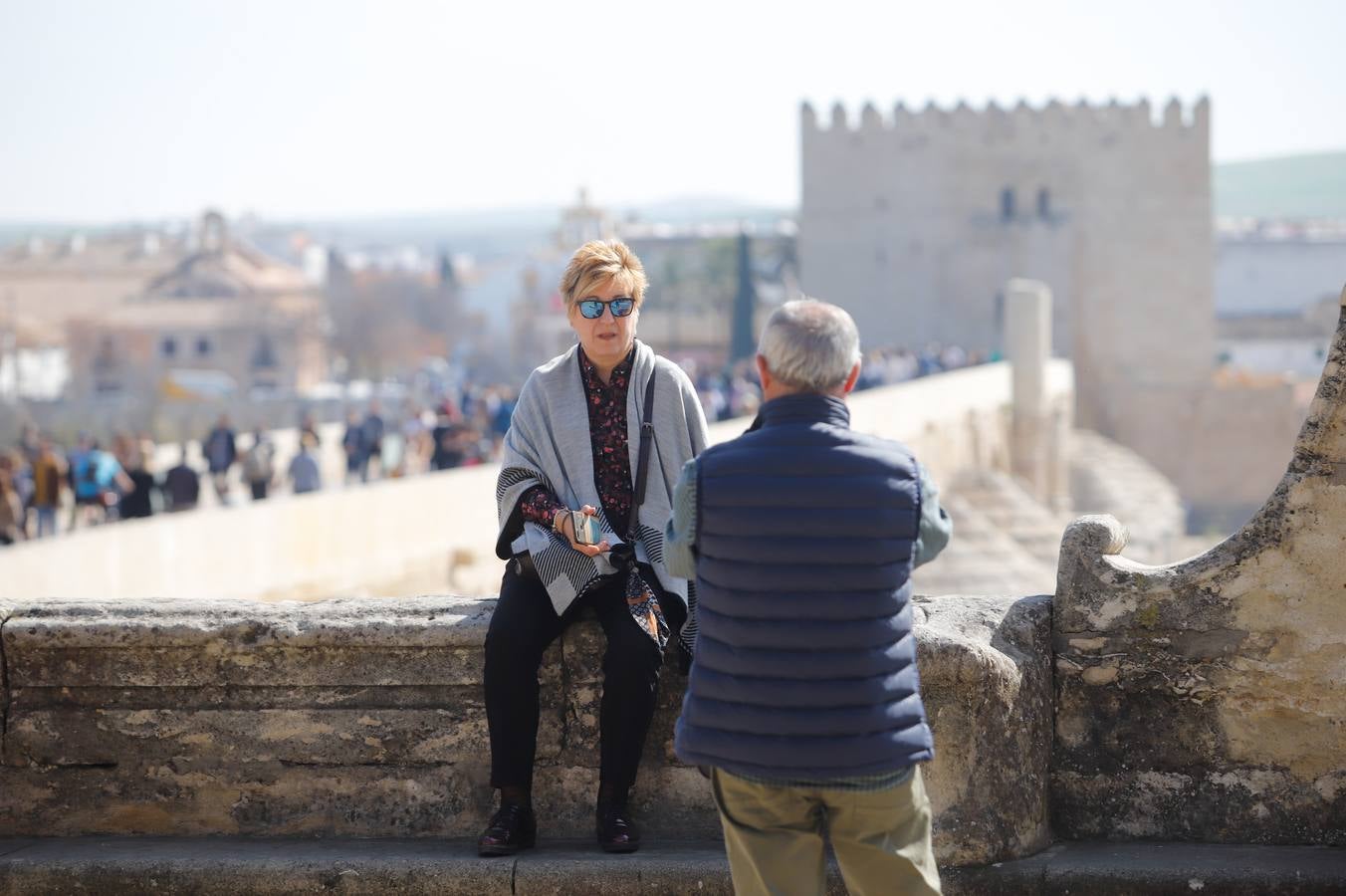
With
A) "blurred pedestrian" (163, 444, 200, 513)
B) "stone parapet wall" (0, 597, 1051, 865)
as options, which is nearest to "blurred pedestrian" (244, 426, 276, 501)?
"blurred pedestrian" (163, 444, 200, 513)

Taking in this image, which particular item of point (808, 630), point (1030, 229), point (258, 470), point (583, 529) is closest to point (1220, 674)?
point (808, 630)

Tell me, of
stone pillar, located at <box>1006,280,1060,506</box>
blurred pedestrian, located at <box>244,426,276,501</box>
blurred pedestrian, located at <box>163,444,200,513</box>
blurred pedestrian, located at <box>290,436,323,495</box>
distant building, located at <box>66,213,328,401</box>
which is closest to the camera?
blurred pedestrian, located at <box>163,444,200,513</box>

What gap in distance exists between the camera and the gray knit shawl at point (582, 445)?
12.0 ft

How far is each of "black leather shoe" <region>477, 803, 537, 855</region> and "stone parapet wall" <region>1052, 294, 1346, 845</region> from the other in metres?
1.09

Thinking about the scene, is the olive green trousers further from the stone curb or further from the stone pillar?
the stone pillar

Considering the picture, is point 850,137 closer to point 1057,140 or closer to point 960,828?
point 1057,140

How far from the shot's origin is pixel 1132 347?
1674 inches

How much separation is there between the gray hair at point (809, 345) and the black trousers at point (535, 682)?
82cm

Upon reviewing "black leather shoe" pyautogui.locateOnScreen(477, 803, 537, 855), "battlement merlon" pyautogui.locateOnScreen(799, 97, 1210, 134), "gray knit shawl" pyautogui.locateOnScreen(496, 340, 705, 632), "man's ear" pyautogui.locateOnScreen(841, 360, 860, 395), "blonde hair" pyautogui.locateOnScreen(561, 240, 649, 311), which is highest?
"battlement merlon" pyautogui.locateOnScreen(799, 97, 1210, 134)

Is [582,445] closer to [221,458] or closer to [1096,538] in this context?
[1096,538]

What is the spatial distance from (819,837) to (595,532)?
881mm

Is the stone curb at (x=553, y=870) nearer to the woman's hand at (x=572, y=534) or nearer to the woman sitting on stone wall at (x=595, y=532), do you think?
the woman sitting on stone wall at (x=595, y=532)

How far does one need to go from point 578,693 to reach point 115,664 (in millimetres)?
977

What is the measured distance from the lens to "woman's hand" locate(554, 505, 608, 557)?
3.52m
